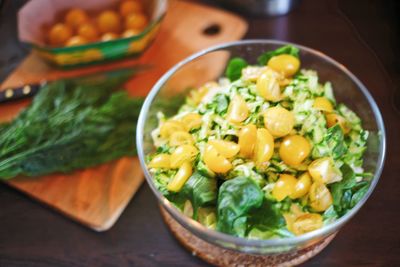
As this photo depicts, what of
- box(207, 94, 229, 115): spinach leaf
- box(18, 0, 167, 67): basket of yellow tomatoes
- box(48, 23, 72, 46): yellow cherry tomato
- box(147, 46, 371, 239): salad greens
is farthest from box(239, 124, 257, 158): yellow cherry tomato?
box(48, 23, 72, 46): yellow cherry tomato

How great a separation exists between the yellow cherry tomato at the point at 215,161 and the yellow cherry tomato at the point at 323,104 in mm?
250

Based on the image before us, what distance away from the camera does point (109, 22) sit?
146 cm

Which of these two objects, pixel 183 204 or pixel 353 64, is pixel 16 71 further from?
pixel 353 64

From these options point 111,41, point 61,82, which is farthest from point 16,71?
point 111,41

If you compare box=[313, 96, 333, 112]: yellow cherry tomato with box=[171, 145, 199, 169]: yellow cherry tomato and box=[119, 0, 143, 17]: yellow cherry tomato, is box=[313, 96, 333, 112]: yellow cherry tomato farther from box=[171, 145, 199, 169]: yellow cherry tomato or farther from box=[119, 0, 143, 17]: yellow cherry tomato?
box=[119, 0, 143, 17]: yellow cherry tomato

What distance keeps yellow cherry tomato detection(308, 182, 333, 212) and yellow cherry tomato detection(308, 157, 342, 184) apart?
13mm

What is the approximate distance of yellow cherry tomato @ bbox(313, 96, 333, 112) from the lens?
95cm

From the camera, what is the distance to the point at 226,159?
34.0 inches

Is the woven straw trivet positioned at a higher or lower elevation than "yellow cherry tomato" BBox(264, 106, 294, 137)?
lower

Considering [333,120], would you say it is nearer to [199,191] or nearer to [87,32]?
[199,191]

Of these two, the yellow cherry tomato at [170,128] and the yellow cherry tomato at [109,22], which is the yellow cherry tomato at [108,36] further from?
the yellow cherry tomato at [170,128]

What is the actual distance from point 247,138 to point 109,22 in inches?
32.1

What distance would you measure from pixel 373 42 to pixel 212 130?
2.54 ft

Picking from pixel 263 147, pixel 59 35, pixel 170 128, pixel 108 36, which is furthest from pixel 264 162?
pixel 59 35
